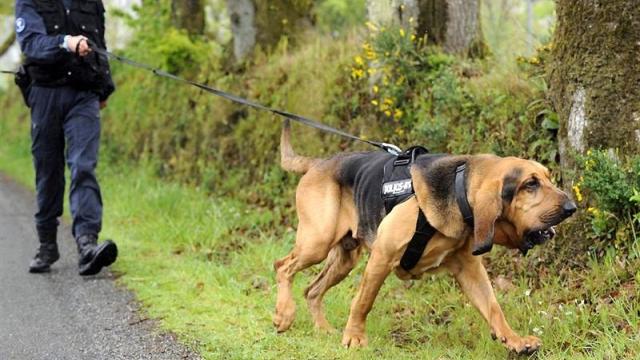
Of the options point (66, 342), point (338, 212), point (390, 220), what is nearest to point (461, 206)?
point (390, 220)

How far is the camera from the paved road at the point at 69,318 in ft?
16.6

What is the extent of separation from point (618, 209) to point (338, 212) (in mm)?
1768

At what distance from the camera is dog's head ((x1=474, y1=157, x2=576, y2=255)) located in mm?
4160

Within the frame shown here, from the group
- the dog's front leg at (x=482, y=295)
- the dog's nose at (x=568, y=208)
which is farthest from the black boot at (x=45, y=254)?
the dog's nose at (x=568, y=208)

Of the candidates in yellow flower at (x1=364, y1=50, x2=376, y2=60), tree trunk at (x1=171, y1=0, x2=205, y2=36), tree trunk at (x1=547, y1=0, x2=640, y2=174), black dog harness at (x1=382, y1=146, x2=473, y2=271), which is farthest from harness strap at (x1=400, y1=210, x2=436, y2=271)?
tree trunk at (x1=171, y1=0, x2=205, y2=36)

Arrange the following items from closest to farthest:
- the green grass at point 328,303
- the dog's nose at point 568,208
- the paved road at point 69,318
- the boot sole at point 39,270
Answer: the dog's nose at point 568,208 < the green grass at point 328,303 < the paved road at point 69,318 < the boot sole at point 39,270

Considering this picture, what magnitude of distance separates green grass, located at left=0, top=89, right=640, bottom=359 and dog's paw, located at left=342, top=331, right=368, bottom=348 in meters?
0.06

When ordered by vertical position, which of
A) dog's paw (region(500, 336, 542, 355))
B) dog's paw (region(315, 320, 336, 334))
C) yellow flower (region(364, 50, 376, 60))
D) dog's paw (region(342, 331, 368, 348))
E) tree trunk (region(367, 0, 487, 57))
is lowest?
dog's paw (region(315, 320, 336, 334))

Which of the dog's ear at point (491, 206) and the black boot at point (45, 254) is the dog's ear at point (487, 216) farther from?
the black boot at point (45, 254)

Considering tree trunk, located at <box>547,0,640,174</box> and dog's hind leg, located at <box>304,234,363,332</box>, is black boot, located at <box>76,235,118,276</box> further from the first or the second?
tree trunk, located at <box>547,0,640,174</box>

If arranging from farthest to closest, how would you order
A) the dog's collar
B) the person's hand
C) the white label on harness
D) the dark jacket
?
the dark jacket → the person's hand → the white label on harness → the dog's collar

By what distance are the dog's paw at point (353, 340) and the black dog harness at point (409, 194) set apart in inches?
20.0

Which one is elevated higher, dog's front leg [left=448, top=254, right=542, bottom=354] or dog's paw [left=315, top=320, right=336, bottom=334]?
dog's front leg [left=448, top=254, right=542, bottom=354]

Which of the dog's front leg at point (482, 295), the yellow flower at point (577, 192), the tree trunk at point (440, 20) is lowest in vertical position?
the dog's front leg at point (482, 295)
